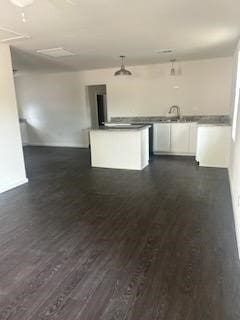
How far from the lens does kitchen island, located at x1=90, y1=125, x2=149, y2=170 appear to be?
534 centimetres

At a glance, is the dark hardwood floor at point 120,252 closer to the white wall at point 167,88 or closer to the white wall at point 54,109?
the white wall at point 167,88

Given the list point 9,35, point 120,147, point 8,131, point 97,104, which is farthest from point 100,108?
point 9,35

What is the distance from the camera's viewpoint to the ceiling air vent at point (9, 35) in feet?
10.9

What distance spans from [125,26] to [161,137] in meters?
3.77

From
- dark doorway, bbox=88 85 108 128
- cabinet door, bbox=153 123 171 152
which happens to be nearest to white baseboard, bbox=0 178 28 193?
cabinet door, bbox=153 123 171 152

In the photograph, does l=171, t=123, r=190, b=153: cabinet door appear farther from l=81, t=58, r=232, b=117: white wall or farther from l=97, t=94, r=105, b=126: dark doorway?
l=97, t=94, r=105, b=126: dark doorway

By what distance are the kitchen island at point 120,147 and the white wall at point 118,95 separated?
6.05 ft

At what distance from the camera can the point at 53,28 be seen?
10.6ft

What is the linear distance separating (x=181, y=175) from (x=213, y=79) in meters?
3.05

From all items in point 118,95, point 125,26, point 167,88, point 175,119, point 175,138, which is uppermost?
point 125,26

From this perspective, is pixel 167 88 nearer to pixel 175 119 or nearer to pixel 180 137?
pixel 175 119

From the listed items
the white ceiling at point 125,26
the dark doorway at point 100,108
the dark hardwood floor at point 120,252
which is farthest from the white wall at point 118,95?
the dark hardwood floor at point 120,252

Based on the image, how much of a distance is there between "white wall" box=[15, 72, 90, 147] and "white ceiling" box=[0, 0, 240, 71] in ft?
9.91

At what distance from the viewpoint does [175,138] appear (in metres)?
6.56
